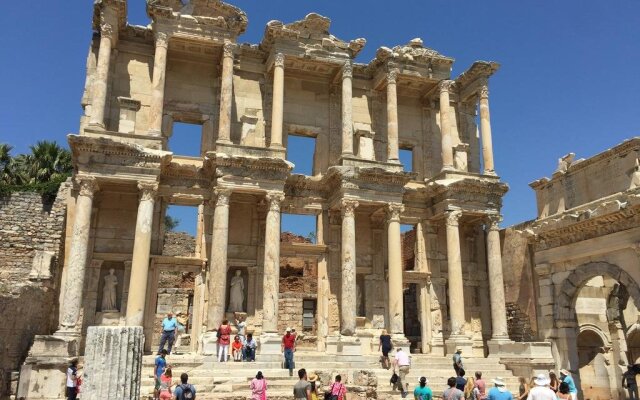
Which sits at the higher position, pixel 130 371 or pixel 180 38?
pixel 180 38

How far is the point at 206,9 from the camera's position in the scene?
20391mm

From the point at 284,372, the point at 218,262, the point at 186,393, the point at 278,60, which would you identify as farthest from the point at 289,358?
the point at 278,60

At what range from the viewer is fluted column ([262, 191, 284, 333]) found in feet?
57.9

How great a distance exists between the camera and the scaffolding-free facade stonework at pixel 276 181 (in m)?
17.9

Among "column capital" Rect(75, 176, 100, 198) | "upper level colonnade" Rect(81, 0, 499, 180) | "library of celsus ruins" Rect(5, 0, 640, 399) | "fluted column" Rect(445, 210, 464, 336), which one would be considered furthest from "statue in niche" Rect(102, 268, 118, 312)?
"fluted column" Rect(445, 210, 464, 336)

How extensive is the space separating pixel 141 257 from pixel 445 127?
1211 centimetres

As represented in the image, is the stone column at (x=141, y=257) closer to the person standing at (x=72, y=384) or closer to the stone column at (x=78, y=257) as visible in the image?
the stone column at (x=78, y=257)

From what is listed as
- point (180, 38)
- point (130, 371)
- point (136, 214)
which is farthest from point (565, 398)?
point (180, 38)

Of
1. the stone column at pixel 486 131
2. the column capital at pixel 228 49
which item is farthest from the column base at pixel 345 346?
the column capital at pixel 228 49

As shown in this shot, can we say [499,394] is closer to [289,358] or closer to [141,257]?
[289,358]

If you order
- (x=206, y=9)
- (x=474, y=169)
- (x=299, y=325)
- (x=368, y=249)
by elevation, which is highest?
(x=206, y=9)

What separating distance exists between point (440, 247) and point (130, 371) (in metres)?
16.7

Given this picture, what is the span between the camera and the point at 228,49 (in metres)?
20.0

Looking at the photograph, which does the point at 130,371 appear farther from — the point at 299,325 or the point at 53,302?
the point at 299,325
